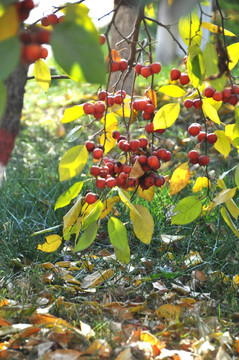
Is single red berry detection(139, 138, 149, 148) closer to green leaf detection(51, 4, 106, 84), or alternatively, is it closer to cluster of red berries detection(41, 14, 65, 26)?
cluster of red berries detection(41, 14, 65, 26)

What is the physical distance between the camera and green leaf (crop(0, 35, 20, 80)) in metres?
0.79

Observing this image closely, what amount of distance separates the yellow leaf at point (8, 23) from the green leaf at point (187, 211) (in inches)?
35.2

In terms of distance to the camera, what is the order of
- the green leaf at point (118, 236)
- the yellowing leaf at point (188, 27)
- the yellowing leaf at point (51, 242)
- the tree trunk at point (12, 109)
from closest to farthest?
1. the tree trunk at point (12, 109)
2. the green leaf at point (118, 236)
3. the yellowing leaf at point (188, 27)
4. the yellowing leaf at point (51, 242)

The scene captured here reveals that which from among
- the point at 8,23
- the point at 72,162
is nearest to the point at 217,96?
the point at 72,162

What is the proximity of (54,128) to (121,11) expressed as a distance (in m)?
1.40

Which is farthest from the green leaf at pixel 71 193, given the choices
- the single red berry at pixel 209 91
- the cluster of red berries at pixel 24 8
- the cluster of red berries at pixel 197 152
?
the cluster of red berries at pixel 24 8

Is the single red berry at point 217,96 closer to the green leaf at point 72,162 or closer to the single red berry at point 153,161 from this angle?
the single red berry at point 153,161

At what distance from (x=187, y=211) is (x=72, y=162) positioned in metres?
0.42

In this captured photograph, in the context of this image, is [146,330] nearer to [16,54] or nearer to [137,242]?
[137,242]

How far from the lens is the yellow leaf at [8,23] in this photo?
0.82 m

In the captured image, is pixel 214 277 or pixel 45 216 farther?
pixel 45 216

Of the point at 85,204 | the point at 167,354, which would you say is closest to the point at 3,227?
the point at 85,204

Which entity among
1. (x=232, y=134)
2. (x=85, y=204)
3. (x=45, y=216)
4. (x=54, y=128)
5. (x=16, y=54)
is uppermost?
(x=16, y=54)

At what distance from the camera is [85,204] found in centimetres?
172
